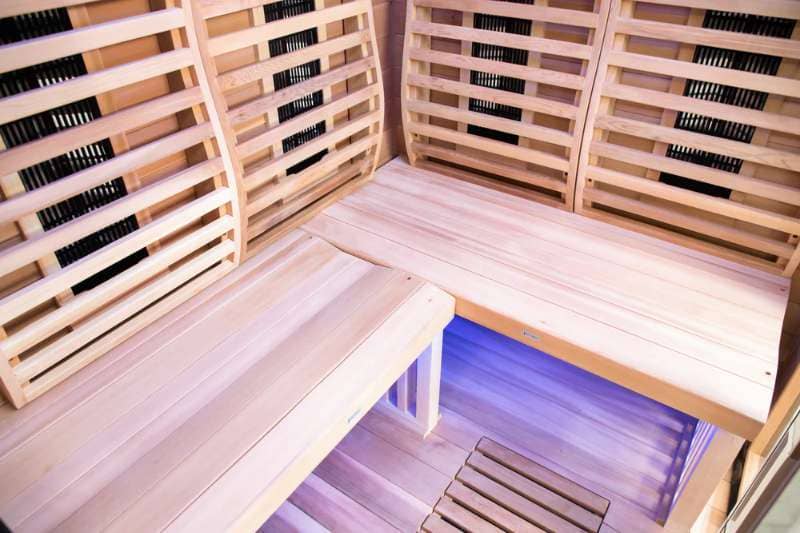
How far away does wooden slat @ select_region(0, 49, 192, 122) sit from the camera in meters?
1.19

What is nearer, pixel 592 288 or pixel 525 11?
pixel 592 288

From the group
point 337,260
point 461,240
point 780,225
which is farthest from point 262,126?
point 780,225

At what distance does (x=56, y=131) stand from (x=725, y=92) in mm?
1947

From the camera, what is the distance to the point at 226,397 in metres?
1.48

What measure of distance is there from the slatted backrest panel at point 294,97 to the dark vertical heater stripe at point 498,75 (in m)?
0.41

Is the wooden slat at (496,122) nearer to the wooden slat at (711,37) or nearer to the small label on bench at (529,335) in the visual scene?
the wooden slat at (711,37)

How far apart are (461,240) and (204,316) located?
0.93 meters

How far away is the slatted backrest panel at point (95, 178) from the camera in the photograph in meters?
1.26

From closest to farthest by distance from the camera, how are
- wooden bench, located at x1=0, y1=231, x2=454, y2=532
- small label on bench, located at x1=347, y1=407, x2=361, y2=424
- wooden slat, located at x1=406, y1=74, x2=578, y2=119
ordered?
wooden bench, located at x1=0, y1=231, x2=454, y2=532
small label on bench, located at x1=347, y1=407, x2=361, y2=424
wooden slat, located at x1=406, y1=74, x2=578, y2=119

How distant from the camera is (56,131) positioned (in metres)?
1.35

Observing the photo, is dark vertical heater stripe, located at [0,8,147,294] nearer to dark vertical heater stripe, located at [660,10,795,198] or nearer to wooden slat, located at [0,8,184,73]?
wooden slat, located at [0,8,184,73]

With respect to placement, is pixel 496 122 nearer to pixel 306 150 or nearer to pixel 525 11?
pixel 525 11

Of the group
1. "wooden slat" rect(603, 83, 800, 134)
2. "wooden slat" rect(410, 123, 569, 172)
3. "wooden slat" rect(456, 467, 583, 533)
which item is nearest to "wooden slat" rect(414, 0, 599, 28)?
"wooden slat" rect(603, 83, 800, 134)

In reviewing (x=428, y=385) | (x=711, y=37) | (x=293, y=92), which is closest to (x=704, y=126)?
(x=711, y=37)
